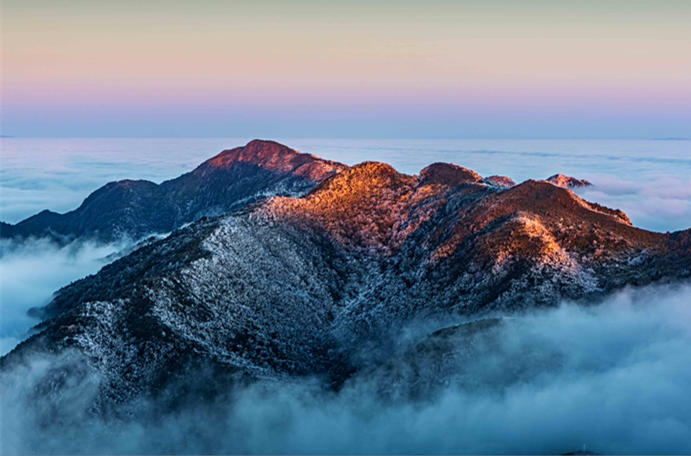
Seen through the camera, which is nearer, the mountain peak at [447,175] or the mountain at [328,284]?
the mountain at [328,284]

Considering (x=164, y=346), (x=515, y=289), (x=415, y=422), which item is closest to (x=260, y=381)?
(x=164, y=346)

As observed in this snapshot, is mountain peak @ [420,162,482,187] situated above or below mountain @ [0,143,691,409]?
above

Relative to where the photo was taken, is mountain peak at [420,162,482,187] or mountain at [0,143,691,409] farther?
mountain peak at [420,162,482,187]

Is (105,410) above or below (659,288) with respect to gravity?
below

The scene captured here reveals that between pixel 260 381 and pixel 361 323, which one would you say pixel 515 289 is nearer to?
pixel 361 323

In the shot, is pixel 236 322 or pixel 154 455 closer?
pixel 154 455

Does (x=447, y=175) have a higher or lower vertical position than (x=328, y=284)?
higher

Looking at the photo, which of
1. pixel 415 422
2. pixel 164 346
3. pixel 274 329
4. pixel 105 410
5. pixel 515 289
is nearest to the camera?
pixel 415 422

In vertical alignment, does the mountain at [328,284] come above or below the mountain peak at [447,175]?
below
